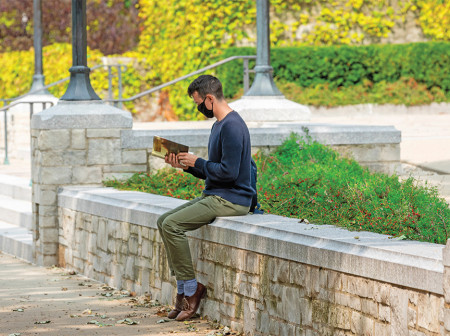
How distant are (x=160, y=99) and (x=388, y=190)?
1450cm

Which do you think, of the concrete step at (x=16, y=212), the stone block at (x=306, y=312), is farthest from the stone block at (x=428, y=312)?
the concrete step at (x=16, y=212)

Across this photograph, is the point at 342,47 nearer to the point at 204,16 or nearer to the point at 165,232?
the point at 204,16

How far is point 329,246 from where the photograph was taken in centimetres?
562

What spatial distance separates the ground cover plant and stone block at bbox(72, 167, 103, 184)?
6.3 inches

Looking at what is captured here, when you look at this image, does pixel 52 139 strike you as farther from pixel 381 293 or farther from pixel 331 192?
pixel 381 293

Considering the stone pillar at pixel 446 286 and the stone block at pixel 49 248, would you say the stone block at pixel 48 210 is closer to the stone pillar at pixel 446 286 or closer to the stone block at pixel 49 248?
the stone block at pixel 49 248

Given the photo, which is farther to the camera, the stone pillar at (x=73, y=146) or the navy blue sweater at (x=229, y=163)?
the stone pillar at (x=73, y=146)

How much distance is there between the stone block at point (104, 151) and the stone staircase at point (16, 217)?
54.1 inches

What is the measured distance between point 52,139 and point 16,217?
227 centimetres

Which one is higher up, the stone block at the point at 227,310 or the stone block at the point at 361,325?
the stone block at the point at 361,325

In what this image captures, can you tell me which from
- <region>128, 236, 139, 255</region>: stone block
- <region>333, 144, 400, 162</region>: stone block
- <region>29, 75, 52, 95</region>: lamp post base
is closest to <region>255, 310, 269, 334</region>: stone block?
<region>128, 236, 139, 255</region>: stone block

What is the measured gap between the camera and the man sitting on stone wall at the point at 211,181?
21.1ft

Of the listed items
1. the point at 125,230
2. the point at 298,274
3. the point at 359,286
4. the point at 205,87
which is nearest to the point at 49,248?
the point at 125,230

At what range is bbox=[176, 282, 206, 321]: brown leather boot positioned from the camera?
22.5ft
